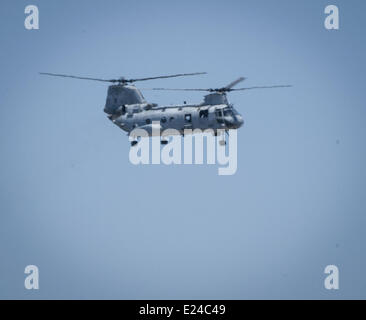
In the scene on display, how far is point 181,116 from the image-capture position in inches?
3068

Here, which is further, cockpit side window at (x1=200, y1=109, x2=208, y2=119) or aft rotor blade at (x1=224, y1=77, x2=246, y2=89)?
cockpit side window at (x1=200, y1=109, x2=208, y2=119)

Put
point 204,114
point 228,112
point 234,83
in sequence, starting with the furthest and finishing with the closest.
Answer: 1. point 234,83
2. point 228,112
3. point 204,114

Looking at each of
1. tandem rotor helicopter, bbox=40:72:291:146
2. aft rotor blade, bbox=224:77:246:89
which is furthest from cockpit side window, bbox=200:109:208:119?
aft rotor blade, bbox=224:77:246:89

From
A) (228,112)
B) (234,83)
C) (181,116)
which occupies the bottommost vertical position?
(181,116)

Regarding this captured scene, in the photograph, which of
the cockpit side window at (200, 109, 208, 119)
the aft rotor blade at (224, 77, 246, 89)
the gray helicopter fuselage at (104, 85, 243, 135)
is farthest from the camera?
the cockpit side window at (200, 109, 208, 119)

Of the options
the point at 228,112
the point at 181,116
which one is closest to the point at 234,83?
the point at 228,112

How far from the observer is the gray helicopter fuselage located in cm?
7750

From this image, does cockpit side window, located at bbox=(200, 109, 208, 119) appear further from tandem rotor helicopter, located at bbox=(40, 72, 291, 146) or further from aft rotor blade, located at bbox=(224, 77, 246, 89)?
aft rotor blade, located at bbox=(224, 77, 246, 89)

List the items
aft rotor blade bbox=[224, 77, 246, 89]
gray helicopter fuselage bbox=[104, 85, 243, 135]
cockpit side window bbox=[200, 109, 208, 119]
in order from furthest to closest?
cockpit side window bbox=[200, 109, 208, 119] → gray helicopter fuselage bbox=[104, 85, 243, 135] → aft rotor blade bbox=[224, 77, 246, 89]

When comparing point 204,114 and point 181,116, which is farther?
point 181,116

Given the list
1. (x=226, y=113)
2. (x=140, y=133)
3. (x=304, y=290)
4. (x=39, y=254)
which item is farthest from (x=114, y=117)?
(x=39, y=254)

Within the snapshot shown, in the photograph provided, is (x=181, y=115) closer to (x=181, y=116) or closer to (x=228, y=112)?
(x=181, y=116)

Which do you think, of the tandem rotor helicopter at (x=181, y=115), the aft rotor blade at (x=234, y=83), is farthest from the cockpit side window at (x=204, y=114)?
the aft rotor blade at (x=234, y=83)

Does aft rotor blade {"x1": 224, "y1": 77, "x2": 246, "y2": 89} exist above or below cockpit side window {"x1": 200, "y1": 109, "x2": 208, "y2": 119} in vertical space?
above
